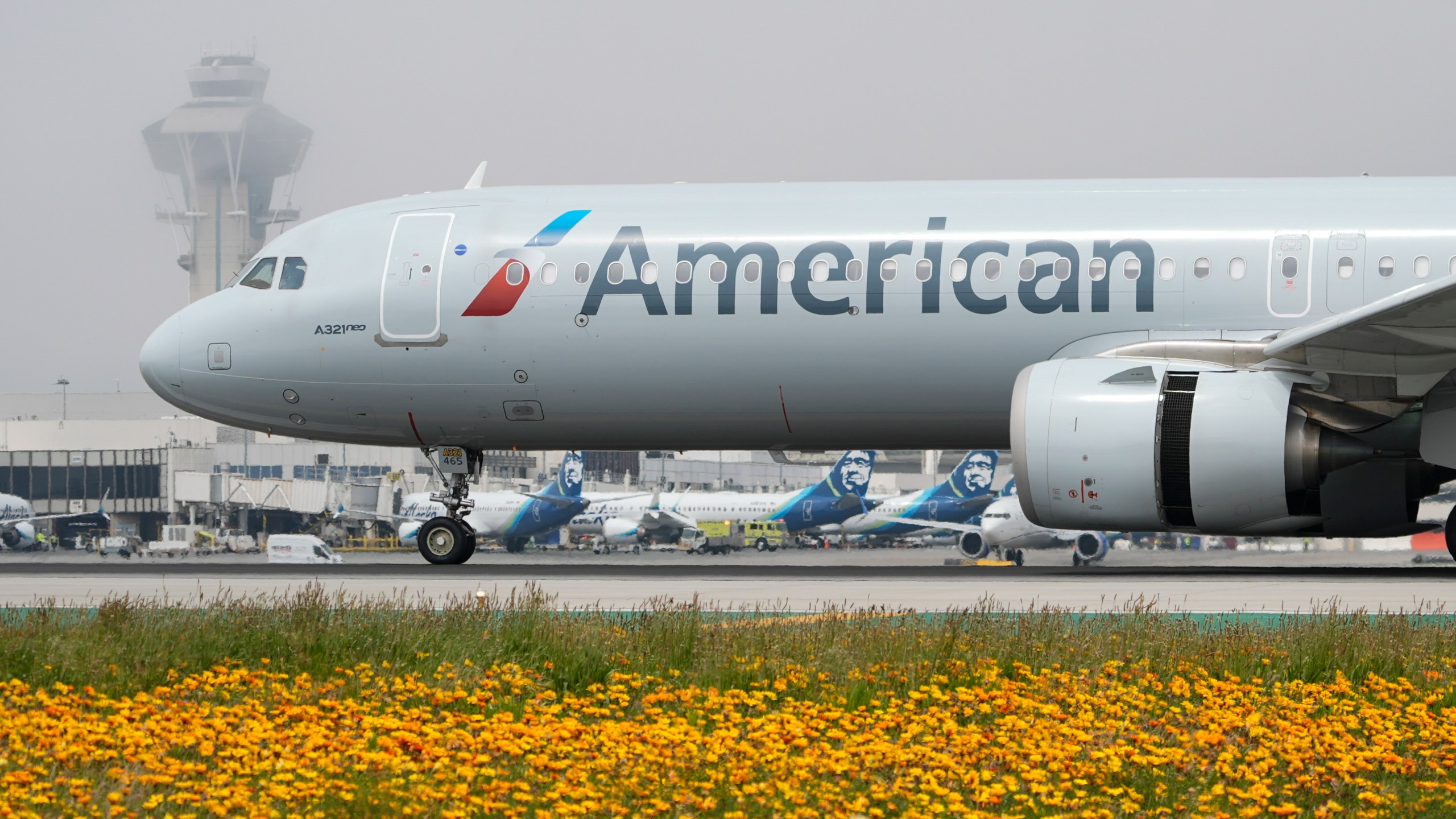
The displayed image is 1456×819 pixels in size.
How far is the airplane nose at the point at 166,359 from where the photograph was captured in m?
18.0

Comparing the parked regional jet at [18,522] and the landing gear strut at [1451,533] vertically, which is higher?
the landing gear strut at [1451,533]

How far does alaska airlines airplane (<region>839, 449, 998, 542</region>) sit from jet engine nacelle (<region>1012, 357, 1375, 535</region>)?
48.2 m

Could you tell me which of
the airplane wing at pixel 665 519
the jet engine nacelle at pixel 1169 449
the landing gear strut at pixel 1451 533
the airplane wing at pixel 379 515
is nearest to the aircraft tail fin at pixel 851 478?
the airplane wing at pixel 665 519

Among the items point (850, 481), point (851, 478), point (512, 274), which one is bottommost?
point (850, 481)

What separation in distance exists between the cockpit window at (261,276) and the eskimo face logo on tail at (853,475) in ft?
154

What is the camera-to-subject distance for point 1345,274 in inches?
602

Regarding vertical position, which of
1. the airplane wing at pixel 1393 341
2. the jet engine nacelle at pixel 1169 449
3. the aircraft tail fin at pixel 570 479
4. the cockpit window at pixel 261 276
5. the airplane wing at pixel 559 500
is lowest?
the airplane wing at pixel 559 500

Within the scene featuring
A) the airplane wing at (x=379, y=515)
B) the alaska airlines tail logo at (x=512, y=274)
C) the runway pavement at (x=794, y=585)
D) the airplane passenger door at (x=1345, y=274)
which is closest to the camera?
the runway pavement at (x=794, y=585)

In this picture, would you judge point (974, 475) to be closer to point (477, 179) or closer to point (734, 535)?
point (734, 535)

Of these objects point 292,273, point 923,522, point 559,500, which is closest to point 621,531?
point 559,500

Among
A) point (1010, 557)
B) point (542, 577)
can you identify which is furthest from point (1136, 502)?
point (1010, 557)

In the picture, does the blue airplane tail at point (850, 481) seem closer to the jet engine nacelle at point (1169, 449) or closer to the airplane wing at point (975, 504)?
the airplane wing at point (975, 504)

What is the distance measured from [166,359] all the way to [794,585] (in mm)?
8626

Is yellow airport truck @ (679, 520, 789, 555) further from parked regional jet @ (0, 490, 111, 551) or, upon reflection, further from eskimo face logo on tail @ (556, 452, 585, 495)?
parked regional jet @ (0, 490, 111, 551)
